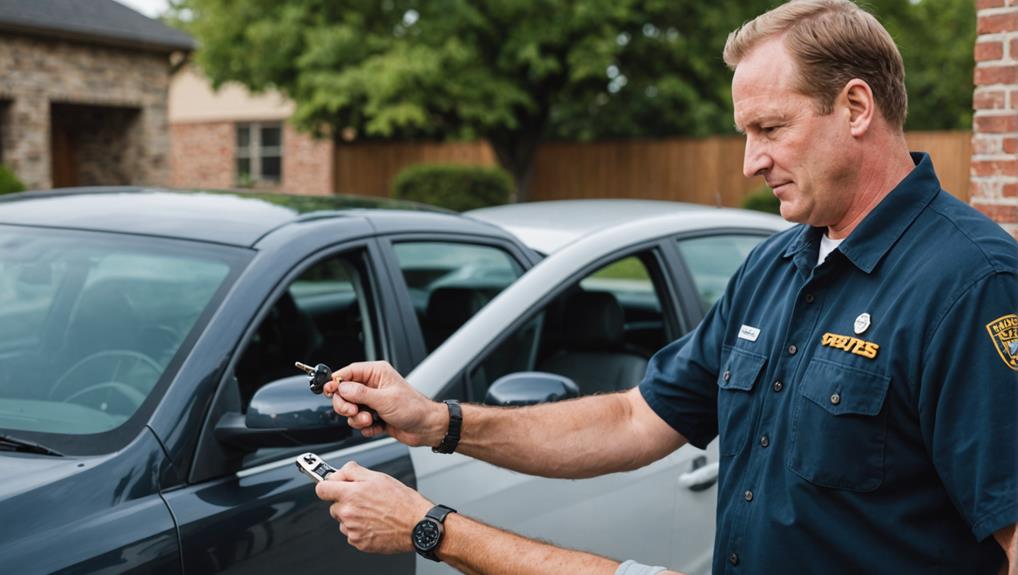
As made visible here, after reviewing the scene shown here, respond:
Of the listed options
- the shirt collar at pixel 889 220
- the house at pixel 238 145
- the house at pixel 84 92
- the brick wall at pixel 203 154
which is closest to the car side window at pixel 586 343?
the shirt collar at pixel 889 220

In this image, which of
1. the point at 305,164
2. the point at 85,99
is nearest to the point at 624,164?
the point at 305,164

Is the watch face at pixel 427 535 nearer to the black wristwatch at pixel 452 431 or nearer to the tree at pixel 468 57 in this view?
the black wristwatch at pixel 452 431

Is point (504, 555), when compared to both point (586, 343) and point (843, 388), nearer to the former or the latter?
point (843, 388)

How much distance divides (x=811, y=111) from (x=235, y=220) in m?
1.59

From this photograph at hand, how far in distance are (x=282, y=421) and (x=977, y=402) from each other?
4.37 ft

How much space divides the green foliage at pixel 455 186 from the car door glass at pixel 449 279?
559 inches

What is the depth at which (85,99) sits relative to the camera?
14906 millimetres

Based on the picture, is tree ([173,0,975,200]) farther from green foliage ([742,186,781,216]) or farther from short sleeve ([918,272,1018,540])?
short sleeve ([918,272,1018,540])

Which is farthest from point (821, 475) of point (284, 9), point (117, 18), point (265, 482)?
point (284, 9)

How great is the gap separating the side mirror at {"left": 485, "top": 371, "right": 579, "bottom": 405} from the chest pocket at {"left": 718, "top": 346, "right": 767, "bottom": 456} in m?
0.77

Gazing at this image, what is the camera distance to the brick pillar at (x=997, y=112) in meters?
3.47

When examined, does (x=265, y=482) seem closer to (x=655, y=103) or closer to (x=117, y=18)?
(x=117, y=18)

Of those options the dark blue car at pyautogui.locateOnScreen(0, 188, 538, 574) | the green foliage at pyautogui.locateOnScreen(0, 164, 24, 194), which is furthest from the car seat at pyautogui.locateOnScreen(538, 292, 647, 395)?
the green foliage at pyautogui.locateOnScreen(0, 164, 24, 194)

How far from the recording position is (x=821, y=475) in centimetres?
164
